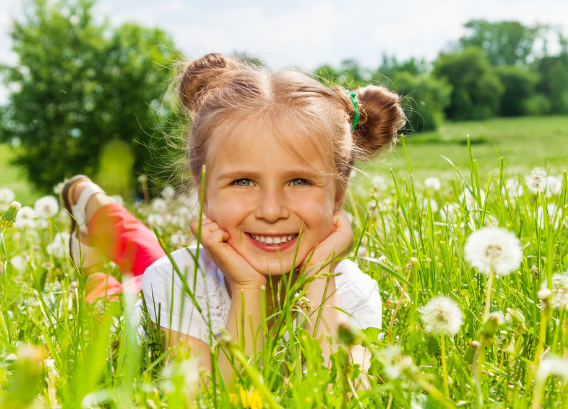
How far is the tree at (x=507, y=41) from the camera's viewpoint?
78.8 m

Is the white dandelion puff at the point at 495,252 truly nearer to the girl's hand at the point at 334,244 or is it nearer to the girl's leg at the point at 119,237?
the girl's hand at the point at 334,244

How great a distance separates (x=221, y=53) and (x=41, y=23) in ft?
35.9

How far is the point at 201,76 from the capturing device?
2545 mm

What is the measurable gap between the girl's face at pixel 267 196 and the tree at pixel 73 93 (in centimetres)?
958

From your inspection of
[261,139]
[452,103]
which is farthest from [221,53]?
[452,103]

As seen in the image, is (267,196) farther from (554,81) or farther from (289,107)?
(554,81)

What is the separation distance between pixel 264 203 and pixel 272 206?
37mm

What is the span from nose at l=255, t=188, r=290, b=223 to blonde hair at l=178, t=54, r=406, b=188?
0.89 ft

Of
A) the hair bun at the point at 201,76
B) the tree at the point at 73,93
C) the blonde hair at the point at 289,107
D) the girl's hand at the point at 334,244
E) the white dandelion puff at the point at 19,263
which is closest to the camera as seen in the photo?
the girl's hand at the point at 334,244

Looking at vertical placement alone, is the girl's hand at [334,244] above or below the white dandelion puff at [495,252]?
below

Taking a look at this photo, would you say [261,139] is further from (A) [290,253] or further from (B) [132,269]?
(B) [132,269]

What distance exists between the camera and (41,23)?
11867 mm

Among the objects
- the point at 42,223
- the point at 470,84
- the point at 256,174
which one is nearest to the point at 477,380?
the point at 256,174

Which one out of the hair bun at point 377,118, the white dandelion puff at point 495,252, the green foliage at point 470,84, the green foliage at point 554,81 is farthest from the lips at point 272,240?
the green foliage at point 554,81
